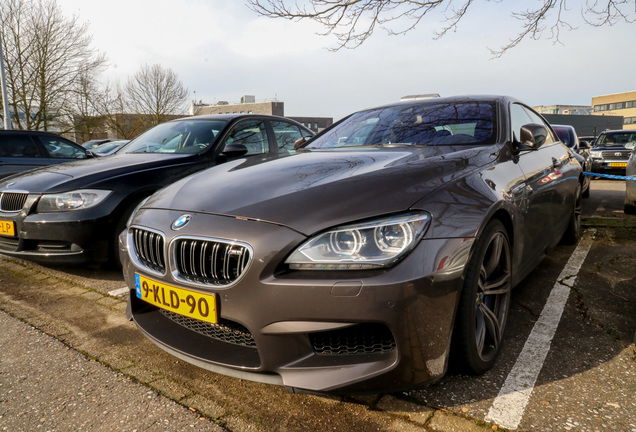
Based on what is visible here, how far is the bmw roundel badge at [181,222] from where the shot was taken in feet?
6.22

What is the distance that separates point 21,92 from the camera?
1897 cm

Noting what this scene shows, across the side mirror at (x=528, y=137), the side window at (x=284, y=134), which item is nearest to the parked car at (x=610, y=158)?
the side window at (x=284, y=134)

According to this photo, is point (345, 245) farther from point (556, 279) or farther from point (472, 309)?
point (556, 279)

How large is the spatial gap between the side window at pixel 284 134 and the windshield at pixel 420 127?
1.82m

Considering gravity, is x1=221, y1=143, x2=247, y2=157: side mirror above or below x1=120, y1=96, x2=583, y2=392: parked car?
above

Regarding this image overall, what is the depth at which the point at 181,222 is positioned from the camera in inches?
75.4

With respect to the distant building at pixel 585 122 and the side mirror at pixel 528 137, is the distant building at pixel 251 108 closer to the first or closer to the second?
the distant building at pixel 585 122

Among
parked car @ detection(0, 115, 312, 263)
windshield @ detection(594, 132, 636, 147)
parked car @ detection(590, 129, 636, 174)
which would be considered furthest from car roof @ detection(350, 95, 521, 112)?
windshield @ detection(594, 132, 636, 147)

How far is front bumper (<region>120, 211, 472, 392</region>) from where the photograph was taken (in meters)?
1.56

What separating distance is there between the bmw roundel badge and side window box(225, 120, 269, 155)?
2.75 metres

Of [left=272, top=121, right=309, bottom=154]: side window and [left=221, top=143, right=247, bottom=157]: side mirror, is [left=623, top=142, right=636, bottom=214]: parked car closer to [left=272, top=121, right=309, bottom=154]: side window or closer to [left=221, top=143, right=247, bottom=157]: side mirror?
[left=272, top=121, right=309, bottom=154]: side window

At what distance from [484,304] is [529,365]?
0.42 m

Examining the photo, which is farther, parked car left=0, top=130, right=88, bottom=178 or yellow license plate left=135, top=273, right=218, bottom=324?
parked car left=0, top=130, right=88, bottom=178

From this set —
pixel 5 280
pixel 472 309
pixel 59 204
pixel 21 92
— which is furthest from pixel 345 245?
pixel 21 92
